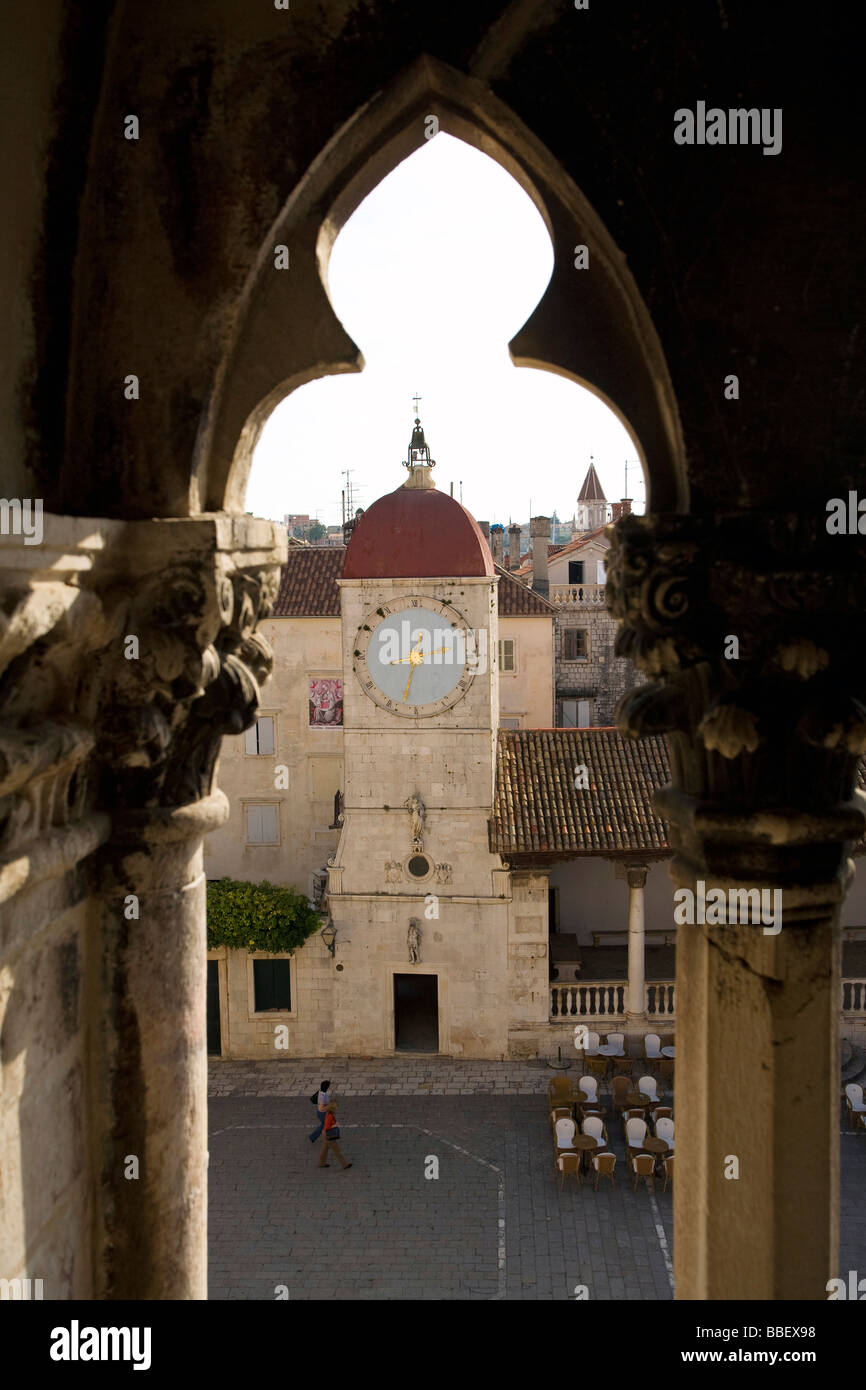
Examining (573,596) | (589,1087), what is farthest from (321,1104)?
(573,596)

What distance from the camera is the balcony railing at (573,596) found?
4466cm

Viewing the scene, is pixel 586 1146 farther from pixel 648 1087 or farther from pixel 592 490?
pixel 592 490

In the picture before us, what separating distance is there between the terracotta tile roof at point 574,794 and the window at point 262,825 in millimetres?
7215

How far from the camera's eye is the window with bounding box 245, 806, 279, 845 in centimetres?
3203

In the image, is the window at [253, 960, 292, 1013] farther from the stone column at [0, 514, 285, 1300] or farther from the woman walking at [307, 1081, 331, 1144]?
the stone column at [0, 514, 285, 1300]

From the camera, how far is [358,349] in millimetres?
3613

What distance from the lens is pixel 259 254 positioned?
3449 millimetres

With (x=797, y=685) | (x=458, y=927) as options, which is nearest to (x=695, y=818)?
(x=797, y=685)

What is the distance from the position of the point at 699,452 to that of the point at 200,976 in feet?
7.03

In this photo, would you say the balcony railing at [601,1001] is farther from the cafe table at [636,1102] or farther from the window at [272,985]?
the window at [272,985]

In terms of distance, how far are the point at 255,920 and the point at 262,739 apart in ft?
23.8

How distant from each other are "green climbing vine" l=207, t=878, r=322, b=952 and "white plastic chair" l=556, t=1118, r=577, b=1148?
22.6 feet

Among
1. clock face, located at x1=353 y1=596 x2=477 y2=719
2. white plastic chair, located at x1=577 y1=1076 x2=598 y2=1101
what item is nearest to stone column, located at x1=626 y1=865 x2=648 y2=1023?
white plastic chair, located at x1=577 y1=1076 x2=598 y2=1101
